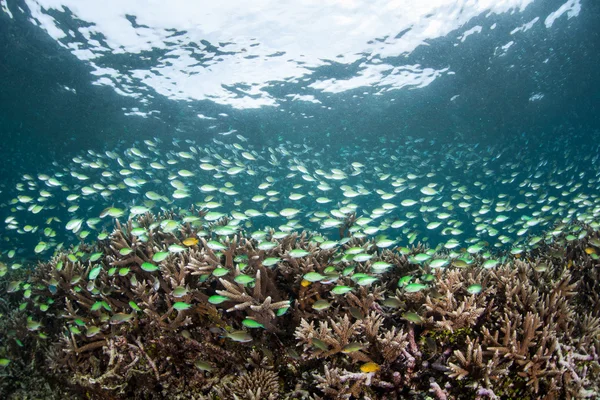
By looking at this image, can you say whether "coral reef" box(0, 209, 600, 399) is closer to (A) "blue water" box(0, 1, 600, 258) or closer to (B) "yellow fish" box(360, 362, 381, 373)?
(B) "yellow fish" box(360, 362, 381, 373)

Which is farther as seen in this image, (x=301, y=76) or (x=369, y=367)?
(x=301, y=76)

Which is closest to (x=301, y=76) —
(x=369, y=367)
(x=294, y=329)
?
(x=294, y=329)

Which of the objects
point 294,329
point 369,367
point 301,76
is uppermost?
point 301,76

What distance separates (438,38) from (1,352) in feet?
68.9

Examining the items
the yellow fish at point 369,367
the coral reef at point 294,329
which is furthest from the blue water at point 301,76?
the yellow fish at point 369,367

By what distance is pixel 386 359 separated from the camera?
11.6ft

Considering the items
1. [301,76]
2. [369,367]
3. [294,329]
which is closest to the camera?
[369,367]

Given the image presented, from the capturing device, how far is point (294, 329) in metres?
4.18

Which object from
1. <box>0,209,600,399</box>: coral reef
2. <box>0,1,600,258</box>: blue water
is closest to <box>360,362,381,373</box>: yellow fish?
<box>0,209,600,399</box>: coral reef

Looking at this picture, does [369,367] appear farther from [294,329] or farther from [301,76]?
[301,76]

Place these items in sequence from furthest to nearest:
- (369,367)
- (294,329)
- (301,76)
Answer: (301,76)
(294,329)
(369,367)

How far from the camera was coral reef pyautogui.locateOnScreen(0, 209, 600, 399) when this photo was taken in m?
3.41

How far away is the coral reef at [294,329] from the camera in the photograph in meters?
3.41

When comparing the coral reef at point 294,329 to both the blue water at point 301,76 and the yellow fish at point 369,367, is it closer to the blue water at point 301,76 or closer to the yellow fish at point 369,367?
the yellow fish at point 369,367
